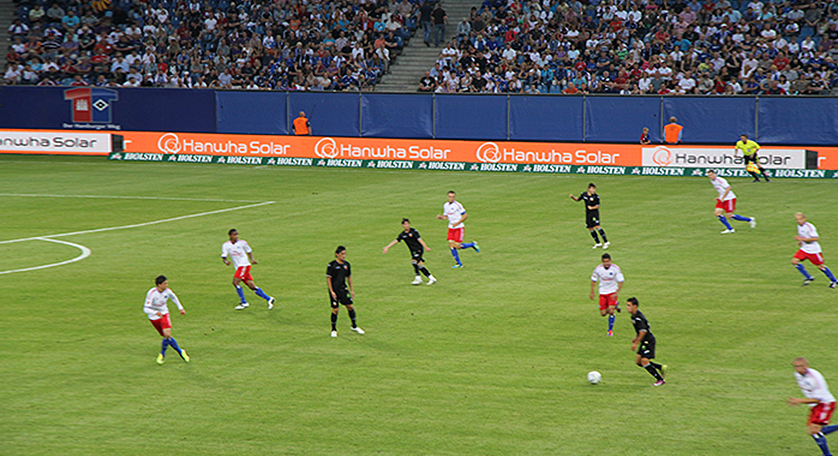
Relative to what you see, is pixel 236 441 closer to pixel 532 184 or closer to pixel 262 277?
pixel 262 277

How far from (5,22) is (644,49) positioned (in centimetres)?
4476

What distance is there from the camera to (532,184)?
44250 millimetres

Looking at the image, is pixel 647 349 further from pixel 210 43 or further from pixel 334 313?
pixel 210 43

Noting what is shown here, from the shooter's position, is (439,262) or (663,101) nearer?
(439,262)

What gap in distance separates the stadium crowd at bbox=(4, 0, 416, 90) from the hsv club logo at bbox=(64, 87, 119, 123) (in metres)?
1.19

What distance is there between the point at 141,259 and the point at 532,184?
20657 millimetres

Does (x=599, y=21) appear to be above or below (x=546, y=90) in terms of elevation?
above

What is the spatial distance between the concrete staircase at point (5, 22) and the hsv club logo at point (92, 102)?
32.6 ft

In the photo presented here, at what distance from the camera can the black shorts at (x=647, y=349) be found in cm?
1711

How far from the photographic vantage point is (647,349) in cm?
1712

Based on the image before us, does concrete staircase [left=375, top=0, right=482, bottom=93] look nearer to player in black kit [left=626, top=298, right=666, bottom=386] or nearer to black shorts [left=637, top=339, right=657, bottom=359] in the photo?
player in black kit [left=626, top=298, right=666, bottom=386]

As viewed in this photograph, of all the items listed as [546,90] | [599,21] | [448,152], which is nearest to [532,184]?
[448,152]

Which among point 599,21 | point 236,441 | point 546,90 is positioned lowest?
point 236,441

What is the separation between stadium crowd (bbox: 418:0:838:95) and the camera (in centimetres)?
4888
